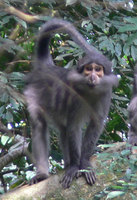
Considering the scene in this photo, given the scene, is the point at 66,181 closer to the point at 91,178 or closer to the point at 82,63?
the point at 91,178

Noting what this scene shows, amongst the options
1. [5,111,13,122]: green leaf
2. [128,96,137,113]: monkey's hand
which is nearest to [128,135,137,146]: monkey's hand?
[128,96,137,113]: monkey's hand

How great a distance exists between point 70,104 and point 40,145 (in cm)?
64

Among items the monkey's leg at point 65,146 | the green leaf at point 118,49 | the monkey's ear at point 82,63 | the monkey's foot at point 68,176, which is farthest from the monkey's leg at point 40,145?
the green leaf at point 118,49

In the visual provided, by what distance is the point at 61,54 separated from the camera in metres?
5.05

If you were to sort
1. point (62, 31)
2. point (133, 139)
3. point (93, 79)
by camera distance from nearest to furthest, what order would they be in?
point (62, 31) < point (93, 79) < point (133, 139)

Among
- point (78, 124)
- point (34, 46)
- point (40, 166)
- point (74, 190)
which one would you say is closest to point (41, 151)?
point (40, 166)

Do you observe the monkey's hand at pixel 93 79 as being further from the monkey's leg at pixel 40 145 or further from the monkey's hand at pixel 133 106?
the monkey's leg at pixel 40 145

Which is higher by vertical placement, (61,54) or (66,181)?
(61,54)

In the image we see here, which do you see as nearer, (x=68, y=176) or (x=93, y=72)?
(x=68, y=176)

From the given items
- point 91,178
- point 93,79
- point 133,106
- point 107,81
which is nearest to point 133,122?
point 133,106

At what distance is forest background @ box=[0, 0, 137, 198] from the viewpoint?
421cm

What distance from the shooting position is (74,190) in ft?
12.1

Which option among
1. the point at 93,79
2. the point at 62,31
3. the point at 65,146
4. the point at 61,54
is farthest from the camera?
the point at 61,54

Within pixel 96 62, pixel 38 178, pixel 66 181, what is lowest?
pixel 38 178
